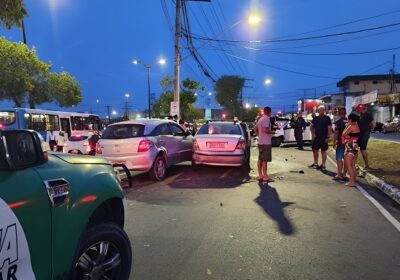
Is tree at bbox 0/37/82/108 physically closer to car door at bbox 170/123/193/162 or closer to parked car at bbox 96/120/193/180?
car door at bbox 170/123/193/162

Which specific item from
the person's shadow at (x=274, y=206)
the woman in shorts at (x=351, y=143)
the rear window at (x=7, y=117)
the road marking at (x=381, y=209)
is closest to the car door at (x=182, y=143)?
the person's shadow at (x=274, y=206)

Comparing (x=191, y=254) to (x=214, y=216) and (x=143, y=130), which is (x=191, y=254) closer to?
(x=214, y=216)

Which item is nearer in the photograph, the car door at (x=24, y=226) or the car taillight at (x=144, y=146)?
the car door at (x=24, y=226)

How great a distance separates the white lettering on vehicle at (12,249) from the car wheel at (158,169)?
28.1ft

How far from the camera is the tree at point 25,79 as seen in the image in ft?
113

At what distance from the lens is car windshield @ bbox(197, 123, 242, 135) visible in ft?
44.3

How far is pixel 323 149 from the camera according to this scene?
13.6m

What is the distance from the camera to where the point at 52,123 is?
29.8 meters

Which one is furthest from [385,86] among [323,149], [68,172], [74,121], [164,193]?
[68,172]

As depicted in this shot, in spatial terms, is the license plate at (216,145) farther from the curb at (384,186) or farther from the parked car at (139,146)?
the curb at (384,186)

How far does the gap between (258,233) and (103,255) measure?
3.08 m

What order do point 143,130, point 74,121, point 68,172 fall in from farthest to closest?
point 74,121 < point 143,130 < point 68,172

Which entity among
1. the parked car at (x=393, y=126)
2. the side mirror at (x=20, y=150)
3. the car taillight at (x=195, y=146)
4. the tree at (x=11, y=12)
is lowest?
the parked car at (x=393, y=126)

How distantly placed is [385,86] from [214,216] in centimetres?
7598
